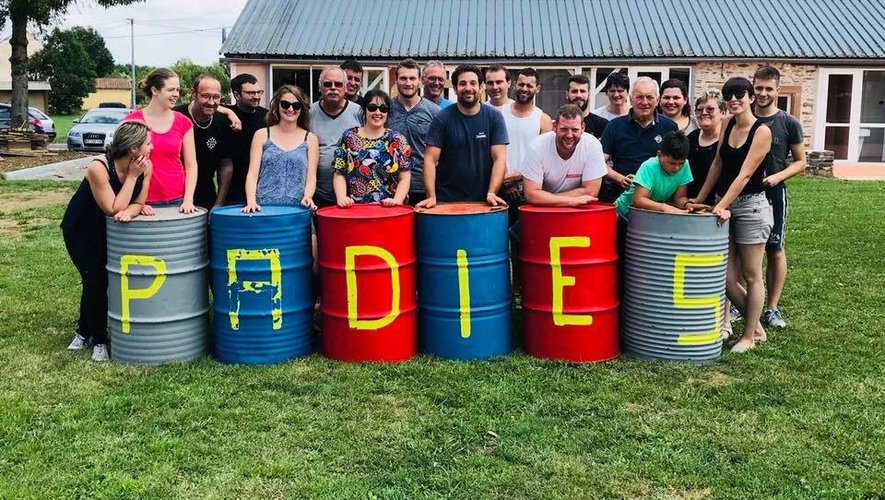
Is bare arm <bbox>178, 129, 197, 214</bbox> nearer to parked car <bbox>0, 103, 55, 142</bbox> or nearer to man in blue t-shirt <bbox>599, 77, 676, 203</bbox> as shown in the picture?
man in blue t-shirt <bbox>599, 77, 676, 203</bbox>

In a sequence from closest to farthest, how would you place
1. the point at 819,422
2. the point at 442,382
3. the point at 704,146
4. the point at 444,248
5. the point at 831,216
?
the point at 819,422 < the point at 442,382 < the point at 444,248 < the point at 704,146 < the point at 831,216

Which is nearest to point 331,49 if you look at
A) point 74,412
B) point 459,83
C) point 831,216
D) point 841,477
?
point 831,216

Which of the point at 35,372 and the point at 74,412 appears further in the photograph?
the point at 35,372

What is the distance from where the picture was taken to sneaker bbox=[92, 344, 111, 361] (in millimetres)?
5121

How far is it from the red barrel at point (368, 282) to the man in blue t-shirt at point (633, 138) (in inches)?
64.8

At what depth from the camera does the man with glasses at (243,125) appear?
5801 millimetres

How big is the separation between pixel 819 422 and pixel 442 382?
206cm

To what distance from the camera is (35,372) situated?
4.87 meters

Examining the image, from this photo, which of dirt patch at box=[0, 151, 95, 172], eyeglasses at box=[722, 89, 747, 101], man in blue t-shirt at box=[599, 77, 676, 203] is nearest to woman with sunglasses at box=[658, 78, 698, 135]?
man in blue t-shirt at box=[599, 77, 676, 203]

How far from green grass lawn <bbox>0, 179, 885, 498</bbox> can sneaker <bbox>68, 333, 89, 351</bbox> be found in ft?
0.36

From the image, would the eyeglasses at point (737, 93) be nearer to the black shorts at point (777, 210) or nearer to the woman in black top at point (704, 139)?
the woman in black top at point (704, 139)

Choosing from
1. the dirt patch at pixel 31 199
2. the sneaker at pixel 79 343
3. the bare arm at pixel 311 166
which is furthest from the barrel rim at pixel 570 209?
the dirt patch at pixel 31 199

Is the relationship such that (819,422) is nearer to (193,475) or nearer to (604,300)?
(604,300)

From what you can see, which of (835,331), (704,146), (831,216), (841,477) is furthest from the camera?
(831,216)
